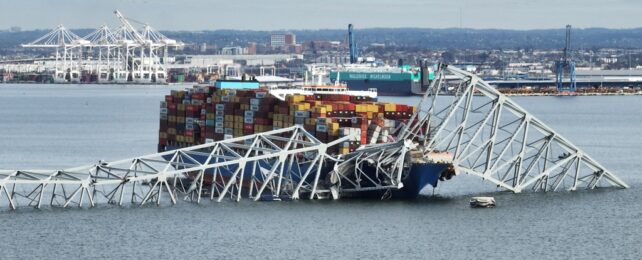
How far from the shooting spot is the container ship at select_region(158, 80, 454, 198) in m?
66.1

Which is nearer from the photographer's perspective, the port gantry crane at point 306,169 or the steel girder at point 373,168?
the port gantry crane at point 306,169

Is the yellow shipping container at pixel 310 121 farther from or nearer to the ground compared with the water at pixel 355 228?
farther from the ground

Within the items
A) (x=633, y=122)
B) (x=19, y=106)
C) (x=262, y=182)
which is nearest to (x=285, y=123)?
(x=262, y=182)

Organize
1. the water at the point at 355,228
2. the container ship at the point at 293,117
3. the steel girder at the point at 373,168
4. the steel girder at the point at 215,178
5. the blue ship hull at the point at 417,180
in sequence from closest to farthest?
the water at the point at 355,228
the steel girder at the point at 215,178
the steel girder at the point at 373,168
the blue ship hull at the point at 417,180
the container ship at the point at 293,117

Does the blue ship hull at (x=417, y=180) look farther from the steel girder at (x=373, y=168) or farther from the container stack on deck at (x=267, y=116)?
the container stack on deck at (x=267, y=116)

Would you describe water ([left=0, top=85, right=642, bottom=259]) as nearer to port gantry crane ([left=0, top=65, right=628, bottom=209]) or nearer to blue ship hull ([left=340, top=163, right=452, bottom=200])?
blue ship hull ([left=340, top=163, right=452, bottom=200])

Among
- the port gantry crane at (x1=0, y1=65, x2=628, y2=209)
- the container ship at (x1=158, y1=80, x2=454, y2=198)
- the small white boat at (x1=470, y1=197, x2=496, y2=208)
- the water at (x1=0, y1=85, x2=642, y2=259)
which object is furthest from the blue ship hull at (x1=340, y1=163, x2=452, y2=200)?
the small white boat at (x1=470, y1=197, x2=496, y2=208)

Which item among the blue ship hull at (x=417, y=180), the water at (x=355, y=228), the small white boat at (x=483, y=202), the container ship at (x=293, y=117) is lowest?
the water at (x=355, y=228)

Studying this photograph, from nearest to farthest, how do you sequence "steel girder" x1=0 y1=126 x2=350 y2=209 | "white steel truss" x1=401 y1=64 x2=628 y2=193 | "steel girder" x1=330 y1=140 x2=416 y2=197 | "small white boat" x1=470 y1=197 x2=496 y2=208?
"steel girder" x1=0 y1=126 x2=350 y2=209 → "small white boat" x1=470 y1=197 x2=496 y2=208 → "steel girder" x1=330 y1=140 x2=416 y2=197 → "white steel truss" x1=401 y1=64 x2=628 y2=193

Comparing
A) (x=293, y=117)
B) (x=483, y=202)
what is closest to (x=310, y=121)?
(x=293, y=117)

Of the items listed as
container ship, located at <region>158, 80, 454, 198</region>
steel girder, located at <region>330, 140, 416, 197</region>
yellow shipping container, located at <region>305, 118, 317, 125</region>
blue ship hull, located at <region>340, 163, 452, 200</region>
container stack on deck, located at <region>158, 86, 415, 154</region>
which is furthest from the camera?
yellow shipping container, located at <region>305, 118, 317, 125</region>

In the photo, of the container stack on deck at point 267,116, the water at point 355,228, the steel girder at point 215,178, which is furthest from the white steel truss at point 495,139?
the steel girder at point 215,178

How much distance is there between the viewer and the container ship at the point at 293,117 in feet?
217

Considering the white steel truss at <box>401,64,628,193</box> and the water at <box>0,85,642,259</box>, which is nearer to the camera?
the water at <box>0,85,642,259</box>
